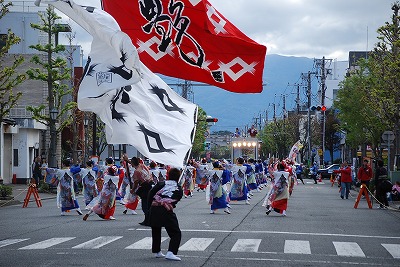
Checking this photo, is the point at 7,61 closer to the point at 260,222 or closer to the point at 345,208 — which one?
the point at 345,208

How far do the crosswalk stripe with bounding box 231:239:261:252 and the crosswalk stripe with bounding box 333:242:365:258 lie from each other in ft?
5.26

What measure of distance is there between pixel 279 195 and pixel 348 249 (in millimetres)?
9689

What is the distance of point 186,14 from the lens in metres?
14.9

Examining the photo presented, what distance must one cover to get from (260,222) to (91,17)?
11.9 meters

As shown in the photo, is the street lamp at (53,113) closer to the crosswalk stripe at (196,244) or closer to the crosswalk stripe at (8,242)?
the crosswalk stripe at (8,242)

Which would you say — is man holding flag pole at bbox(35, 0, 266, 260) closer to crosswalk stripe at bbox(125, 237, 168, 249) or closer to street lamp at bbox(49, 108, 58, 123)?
crosswalk stripe at bbox(125, 237, 168, 249)

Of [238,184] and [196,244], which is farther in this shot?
[238,184]

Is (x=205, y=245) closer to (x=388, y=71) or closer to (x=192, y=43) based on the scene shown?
(x=192, y=43)

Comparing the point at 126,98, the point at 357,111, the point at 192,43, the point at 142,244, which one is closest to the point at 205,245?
the point at 142,244

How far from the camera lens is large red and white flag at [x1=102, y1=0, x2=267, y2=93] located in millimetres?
14602

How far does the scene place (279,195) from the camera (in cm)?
2638

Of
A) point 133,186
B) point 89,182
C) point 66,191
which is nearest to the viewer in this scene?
point 133,186

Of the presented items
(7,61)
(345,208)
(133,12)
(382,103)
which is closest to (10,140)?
(7,61)

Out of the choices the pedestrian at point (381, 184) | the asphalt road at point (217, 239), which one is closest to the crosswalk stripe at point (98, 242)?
the asphalt road at point (217, 239)
